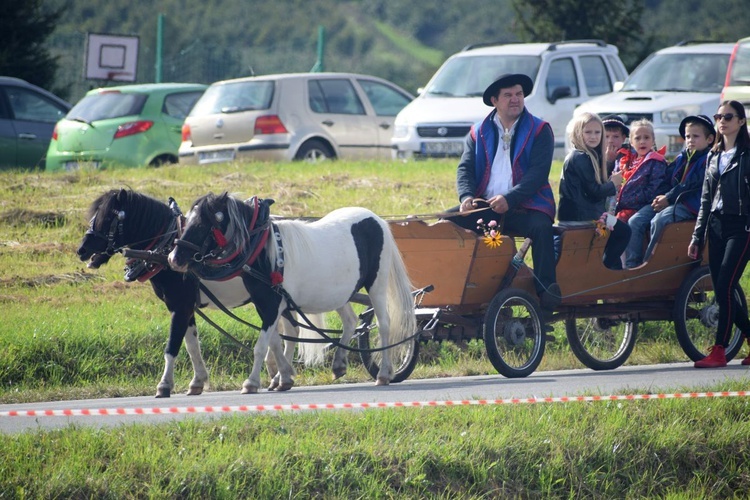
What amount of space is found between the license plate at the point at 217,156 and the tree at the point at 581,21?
1263cm

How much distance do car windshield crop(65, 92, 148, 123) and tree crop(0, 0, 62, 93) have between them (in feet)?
28.1

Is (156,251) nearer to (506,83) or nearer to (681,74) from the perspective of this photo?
(506,83)

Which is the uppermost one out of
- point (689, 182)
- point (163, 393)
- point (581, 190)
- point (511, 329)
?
point (689, 182)

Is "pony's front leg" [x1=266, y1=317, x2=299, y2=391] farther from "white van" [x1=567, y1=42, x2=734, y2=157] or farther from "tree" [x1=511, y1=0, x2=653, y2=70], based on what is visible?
"tree" [x1=511, y1=0, x2=653, y2=70]

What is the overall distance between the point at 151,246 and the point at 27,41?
21.2 m

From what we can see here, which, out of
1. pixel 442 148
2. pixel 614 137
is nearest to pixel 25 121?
pixel 442 148

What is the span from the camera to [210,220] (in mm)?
9289

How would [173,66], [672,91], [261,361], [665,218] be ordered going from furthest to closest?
[173,66] → [672,91] → [665,218] → [261,361]

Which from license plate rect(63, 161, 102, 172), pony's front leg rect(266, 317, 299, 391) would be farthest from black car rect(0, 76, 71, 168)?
pony's front leg rect(266, 317, 299, 391)

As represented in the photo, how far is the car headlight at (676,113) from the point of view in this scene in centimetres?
1900

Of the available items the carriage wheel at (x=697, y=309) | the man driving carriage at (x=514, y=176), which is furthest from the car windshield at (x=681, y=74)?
the man driving carriage at (x=514, y=176)

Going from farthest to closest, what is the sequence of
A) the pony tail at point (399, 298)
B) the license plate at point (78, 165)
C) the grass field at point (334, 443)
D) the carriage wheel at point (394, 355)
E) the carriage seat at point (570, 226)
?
the license plate at point (78, 165), the carriage seat at point (570, 226), the carriage wheel at point (394, 355), the pony tail at point (399, 298), the grass field at point (334, 443)

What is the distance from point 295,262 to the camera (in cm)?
973

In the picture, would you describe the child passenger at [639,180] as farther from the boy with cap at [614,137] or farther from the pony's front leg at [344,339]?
the pony's front leg at [344,339]
